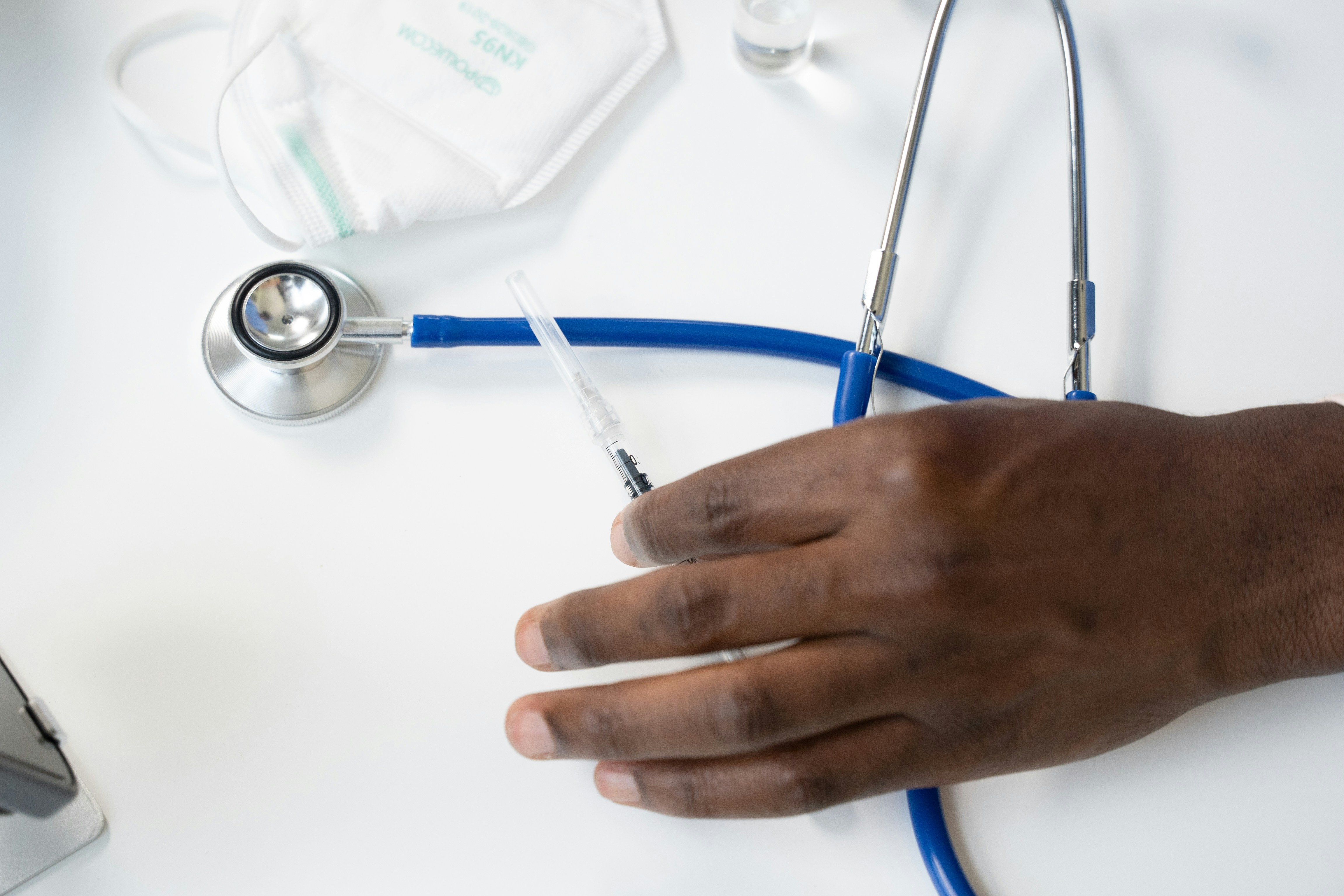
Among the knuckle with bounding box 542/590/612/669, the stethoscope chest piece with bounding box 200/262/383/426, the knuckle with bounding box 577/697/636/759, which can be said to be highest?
the stethoscope chest piece with bounding box 200/262/383/426

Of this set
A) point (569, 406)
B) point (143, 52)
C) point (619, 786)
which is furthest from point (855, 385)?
point (143, 52)

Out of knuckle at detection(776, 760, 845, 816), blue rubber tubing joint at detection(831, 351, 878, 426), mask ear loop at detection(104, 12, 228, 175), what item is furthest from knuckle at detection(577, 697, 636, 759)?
mask ear loop at detection(104, 12, 228, 175)

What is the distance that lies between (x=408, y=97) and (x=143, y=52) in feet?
0.85

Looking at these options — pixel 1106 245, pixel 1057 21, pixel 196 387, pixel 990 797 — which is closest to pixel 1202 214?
pixel 1106 245

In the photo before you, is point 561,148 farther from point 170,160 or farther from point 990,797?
point 990,797

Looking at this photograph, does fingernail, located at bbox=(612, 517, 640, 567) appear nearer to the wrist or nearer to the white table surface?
the white table surface

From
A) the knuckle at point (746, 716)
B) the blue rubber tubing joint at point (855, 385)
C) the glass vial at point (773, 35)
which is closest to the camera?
the knuckle at point (746, 716)

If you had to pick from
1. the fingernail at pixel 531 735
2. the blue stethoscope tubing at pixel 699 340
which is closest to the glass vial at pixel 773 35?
the blue stethoscope tubing at pixel 699 340

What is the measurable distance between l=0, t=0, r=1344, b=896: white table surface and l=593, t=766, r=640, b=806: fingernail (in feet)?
0.09

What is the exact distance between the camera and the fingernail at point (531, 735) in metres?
0.58

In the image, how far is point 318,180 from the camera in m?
0.74

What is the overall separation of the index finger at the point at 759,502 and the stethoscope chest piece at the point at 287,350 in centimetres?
29

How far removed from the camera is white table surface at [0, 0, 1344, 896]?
0.61 m

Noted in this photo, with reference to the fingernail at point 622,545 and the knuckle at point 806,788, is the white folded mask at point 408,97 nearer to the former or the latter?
the fingernail at point 622,545
